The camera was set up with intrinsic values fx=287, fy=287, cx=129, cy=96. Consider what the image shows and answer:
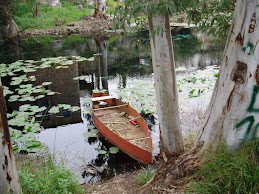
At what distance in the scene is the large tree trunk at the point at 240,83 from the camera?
2525 mm

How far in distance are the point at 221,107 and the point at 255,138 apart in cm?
42

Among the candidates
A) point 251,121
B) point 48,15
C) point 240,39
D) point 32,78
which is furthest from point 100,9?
point 251,121

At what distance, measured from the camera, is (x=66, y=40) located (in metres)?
17.1

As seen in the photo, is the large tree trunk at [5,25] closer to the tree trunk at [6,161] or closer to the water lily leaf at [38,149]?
the water lily leaf at [38,149]

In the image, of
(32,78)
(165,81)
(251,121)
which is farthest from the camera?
(32,78)

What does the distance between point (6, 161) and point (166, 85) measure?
2.19 meters

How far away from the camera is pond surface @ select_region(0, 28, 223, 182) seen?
5.46 m

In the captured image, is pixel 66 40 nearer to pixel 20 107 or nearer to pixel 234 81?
pixel 20 107

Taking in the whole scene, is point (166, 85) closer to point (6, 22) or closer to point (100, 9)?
point (6, 22)

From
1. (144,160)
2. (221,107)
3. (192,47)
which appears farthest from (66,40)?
(221,107)

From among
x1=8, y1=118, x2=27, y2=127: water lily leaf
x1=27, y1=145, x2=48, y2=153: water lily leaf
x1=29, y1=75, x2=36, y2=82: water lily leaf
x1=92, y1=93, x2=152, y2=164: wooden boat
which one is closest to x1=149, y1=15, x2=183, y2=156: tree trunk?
x1=92, y1=93, x2=152, y2=164: wooden boat

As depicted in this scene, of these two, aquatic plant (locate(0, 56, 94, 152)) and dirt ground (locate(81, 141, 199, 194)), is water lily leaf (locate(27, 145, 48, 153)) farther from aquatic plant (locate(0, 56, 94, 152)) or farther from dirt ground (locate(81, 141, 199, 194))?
dirt ground (locate(81, 141, 199, 194))

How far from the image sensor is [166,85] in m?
3.85

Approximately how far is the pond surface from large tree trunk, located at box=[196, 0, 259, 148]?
2.73m
